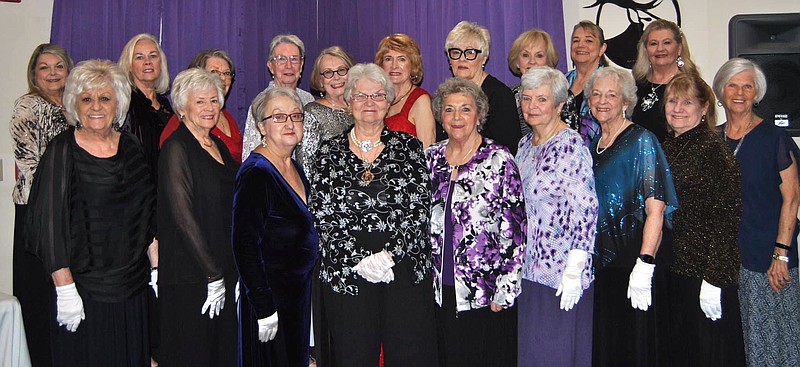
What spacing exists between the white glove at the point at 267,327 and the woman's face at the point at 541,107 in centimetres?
144

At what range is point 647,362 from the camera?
333 centimetres

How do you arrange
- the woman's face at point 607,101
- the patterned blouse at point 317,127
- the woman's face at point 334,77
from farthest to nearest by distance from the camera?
the woman's face at point 334,77, the patterned blouse at point 317,127, the woman's face at point 607,101

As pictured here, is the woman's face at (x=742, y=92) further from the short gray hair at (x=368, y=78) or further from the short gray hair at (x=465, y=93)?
the short gray hair at (x=368, y=78)

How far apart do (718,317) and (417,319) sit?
1404mm

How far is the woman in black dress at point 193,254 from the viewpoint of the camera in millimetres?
3043

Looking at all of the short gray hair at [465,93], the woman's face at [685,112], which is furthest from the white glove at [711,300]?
the short gray hair at [465,93]

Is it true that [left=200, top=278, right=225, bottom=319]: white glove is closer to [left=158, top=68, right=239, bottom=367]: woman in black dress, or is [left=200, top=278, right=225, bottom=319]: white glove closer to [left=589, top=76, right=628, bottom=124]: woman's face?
[left=158, top=68, right=239, bottom=367]: woman in black dress

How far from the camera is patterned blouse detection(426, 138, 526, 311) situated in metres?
3.05

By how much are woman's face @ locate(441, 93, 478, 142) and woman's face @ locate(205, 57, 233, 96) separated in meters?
1.43

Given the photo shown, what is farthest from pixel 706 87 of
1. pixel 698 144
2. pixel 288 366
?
pixel 288 366

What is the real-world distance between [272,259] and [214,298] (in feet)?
1.20

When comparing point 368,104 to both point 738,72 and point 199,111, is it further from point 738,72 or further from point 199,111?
point 738,72

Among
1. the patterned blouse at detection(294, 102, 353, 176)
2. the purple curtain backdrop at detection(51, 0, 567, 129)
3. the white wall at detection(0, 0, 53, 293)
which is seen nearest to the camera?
the patterned blouse at detection(294, 102, 353, 176)

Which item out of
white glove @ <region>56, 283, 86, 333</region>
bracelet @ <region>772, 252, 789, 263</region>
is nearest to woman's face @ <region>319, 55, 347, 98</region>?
white glove @ <region>56, 283, 86, 333</region>
